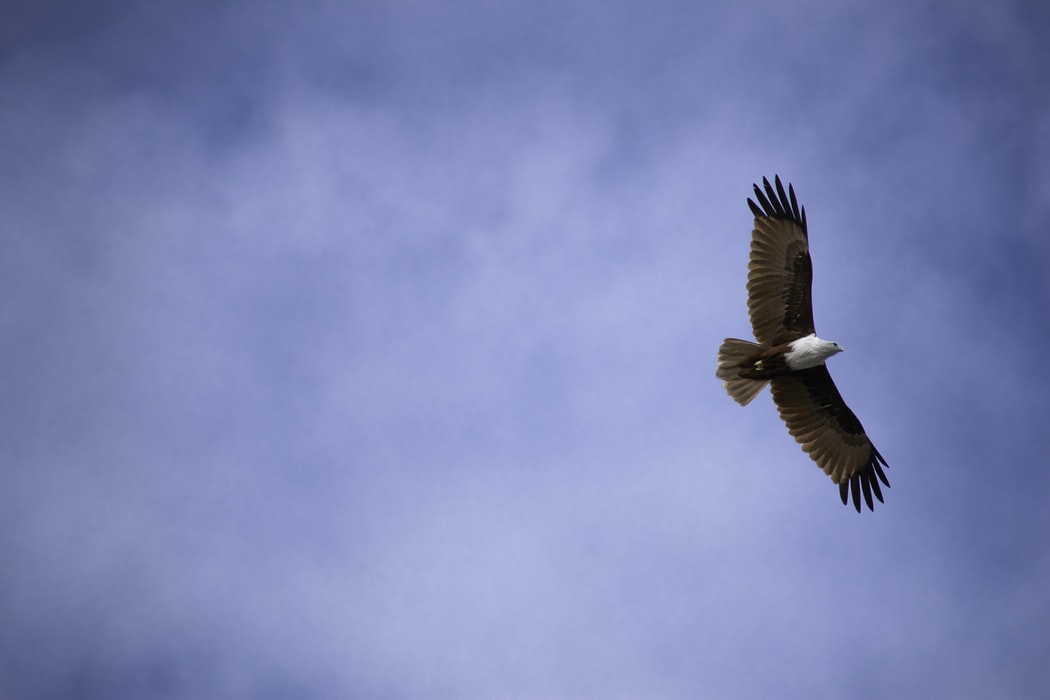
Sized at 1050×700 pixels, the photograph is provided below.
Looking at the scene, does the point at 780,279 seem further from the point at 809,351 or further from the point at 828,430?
the point at 828,430

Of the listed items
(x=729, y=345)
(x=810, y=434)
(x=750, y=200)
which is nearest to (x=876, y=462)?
(x=810, y=434)

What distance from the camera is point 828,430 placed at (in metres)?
17.9

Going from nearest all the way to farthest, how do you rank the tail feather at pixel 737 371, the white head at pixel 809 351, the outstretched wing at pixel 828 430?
the white head at pixel 809 351 → the tail feather at pixel 737 371 → the outstretched wing at pixel 828 430

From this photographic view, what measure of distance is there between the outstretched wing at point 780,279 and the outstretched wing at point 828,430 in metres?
1.05

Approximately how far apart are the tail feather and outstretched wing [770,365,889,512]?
50 cm

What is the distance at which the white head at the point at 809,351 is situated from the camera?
16.2m

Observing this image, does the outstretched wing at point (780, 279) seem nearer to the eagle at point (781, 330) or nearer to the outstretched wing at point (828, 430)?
the eagle at point (781, 330)

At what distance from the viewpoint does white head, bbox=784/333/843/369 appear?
636 inches

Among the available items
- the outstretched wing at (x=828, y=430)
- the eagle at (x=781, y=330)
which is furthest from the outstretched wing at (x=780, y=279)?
the outstretched wing at (x=828, y=430)

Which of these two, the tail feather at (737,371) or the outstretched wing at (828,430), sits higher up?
the tail feather at (737,371)

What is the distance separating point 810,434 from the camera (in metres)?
17.9

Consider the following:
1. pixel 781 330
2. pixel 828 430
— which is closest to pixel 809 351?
pixel 781 330

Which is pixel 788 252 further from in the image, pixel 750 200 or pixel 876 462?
pixel 876 462

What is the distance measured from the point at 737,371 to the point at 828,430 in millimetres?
2470
